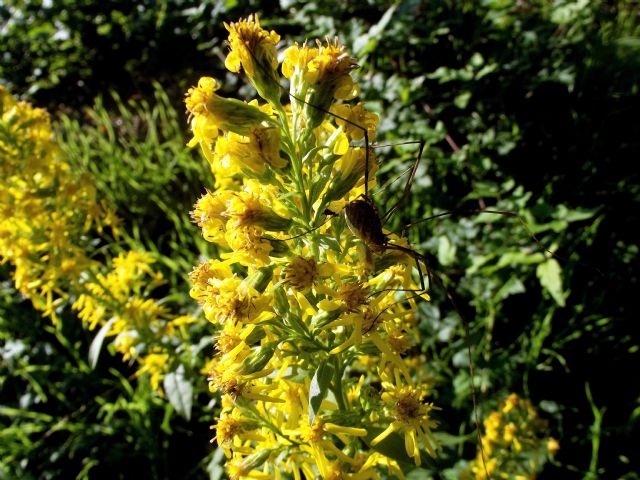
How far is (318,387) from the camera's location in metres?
1.24

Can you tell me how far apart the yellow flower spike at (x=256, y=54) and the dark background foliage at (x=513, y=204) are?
1.70 m

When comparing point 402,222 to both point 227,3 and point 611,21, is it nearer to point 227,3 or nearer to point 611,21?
point 227,3

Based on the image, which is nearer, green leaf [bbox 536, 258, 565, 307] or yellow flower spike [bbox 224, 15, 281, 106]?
yellow flower spike [bbox 224, 15, 281, 106]

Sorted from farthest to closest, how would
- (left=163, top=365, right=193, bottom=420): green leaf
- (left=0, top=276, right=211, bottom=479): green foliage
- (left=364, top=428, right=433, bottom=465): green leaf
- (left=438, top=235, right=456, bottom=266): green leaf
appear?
(left=0, top=276, right=211, bottom=479): green foliage → (left=438, top=235, right=456, bottom=266): green leaf → (left=163, top=365, right=193, bottom=420): green leaf → (left=364, top=428, right=433, bottom=465): green leaf

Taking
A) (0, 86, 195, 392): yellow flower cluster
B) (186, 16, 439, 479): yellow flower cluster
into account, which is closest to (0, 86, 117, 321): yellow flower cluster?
(0, 86, 195, 392): yellow flower cluster

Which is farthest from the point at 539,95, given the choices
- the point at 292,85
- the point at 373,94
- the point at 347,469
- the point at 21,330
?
the point at 21,330

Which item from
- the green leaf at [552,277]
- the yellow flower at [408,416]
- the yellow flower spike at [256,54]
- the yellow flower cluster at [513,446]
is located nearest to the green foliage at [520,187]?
the green leaf at [552,277]

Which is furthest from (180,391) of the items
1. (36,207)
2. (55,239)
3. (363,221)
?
(363,221)

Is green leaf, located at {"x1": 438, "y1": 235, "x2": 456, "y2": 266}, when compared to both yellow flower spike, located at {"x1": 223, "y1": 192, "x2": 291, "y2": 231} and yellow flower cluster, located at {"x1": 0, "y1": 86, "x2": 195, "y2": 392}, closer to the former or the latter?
yellow flower cluster, located at {"x1": 0, "y1": 86, "x2": 195, "y2": 392}

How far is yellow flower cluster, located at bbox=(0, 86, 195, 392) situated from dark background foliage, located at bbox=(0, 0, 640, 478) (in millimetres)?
660

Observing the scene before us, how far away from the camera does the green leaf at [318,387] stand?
121 cm

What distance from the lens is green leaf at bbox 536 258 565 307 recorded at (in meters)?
2.51

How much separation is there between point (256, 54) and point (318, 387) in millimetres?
833

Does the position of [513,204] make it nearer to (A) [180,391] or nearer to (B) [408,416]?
(B) [408,416]
